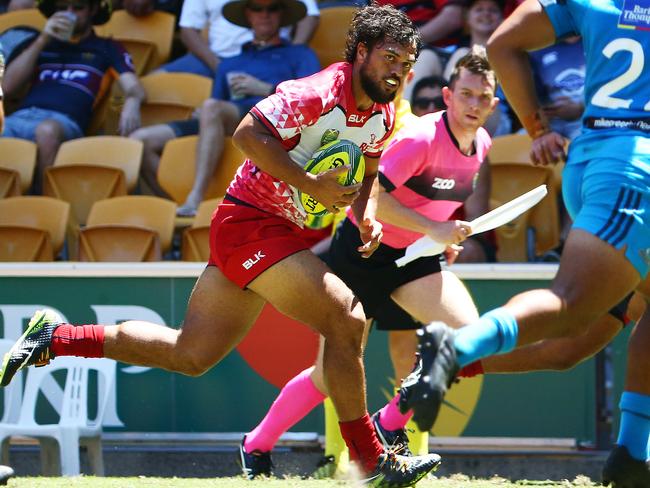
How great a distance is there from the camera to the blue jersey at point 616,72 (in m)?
4.11

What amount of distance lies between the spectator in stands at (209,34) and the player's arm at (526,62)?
18.9ft

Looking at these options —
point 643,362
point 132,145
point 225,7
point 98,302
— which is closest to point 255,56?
point 225,7

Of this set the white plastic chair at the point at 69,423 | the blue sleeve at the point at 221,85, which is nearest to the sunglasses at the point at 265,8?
the blue sleeve at the point at 221,85

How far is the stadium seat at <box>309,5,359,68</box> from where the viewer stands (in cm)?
1035

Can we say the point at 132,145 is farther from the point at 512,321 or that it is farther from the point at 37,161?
the point at 512,321

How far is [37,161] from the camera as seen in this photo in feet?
31.1

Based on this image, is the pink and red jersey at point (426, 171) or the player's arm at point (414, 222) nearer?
the player's arm at point (414, 222)

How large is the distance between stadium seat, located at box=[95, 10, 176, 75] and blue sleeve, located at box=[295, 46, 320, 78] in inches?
76.4

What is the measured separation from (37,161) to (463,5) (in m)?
3.83

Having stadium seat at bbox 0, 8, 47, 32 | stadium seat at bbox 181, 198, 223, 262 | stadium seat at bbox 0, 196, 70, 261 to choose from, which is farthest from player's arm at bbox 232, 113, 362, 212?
stadium seat at bbox 0, 8, 47, 32

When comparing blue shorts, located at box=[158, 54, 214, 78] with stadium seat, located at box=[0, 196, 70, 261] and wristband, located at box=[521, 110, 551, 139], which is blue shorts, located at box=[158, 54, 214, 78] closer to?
stadium seat, located at box=[0, 196, 70, 261]

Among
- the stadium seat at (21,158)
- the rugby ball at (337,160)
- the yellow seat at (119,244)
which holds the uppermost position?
the rugby ball at (337,160)

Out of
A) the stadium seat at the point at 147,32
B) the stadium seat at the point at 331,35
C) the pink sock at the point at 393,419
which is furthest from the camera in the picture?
the stadium seat at the point at 147,32

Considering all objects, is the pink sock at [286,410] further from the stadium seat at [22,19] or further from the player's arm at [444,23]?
the stadium seat at [22,19]
